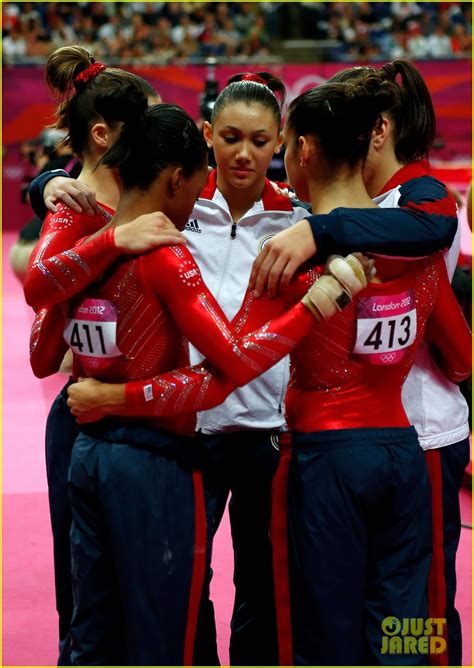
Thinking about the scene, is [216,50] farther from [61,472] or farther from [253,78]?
[61,472]

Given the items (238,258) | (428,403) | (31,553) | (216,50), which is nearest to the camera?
(428,403)

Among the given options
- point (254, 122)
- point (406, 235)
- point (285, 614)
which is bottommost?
point (285, 614)

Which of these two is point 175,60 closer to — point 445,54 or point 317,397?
point 445,54

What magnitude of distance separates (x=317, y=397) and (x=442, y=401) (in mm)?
556

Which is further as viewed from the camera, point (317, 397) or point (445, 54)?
point (445, 54)

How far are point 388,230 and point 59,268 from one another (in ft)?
2.45

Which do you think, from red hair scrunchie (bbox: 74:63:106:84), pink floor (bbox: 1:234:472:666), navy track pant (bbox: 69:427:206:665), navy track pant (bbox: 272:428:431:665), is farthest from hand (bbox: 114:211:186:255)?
pink floor (bbox: 1:234:472:666)

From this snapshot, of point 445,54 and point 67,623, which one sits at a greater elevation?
point 445,54

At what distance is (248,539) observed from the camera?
2.84 m

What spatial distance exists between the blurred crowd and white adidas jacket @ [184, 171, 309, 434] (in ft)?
41.5

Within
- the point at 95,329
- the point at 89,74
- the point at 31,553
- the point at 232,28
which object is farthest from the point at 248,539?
the point at 232,28

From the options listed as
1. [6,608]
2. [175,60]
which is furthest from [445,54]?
[6,608]

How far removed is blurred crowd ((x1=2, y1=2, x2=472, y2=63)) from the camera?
1541 cm

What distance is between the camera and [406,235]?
2.26m
